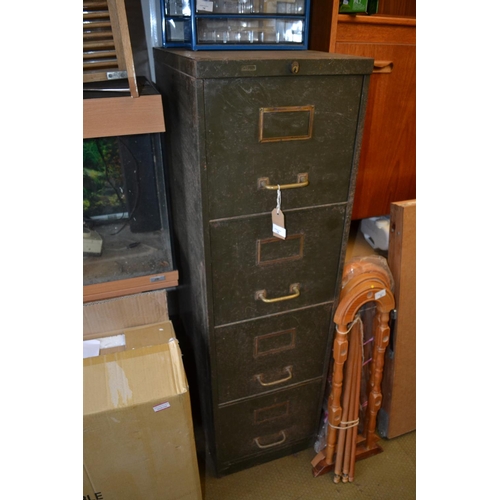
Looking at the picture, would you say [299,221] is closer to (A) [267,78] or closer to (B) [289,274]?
(B) [289,274]

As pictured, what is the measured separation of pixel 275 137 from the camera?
1.02 m

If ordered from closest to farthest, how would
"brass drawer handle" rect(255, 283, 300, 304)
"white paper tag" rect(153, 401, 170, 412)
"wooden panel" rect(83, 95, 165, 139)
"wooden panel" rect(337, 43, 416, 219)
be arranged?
1. "wooden panel" rect(83, 95, 165, 139)
2. "white paper tag" rect(153, 401, 170, 412)
3. "brass drawer handle" rect(255, 283, 300, 304)
4. "wooden panel" rect(337, 43, 416, 219)

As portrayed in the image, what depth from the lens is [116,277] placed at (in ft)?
4.20

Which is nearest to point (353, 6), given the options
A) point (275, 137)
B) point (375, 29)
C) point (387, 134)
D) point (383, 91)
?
point (375, 29)

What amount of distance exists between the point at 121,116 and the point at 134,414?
0.75 metres

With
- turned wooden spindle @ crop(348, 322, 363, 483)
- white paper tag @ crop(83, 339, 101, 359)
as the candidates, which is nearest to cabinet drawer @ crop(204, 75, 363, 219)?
white paper tag @ crop(83, 339, 101, 359)

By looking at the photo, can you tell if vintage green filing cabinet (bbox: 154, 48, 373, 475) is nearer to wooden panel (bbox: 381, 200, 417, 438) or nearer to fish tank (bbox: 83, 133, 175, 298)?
fish tank (bbox: 83, 133, 175, 298)

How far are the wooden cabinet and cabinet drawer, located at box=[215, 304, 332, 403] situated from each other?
1.51 feet

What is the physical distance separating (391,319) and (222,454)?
2.51ft

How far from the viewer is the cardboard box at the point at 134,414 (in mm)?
1099

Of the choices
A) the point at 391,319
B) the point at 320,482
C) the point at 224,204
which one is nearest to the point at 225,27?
the point at 224,204

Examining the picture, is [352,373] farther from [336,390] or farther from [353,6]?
[353,6]

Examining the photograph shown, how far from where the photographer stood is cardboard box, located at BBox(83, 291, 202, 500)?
110cm

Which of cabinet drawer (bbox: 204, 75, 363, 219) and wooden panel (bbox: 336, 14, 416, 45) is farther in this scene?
A: wooden panel (bbox: 336, 14, 416, 45)
